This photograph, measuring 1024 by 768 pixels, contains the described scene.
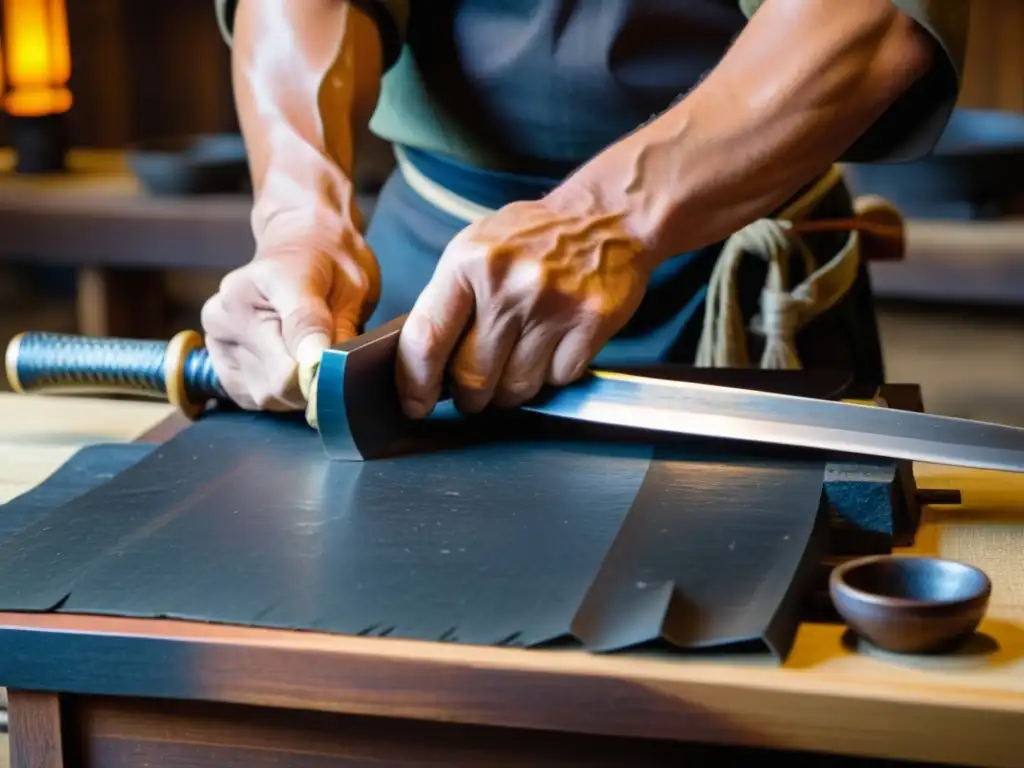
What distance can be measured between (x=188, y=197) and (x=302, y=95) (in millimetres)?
1170

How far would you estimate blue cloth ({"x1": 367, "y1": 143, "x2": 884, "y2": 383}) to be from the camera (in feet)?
3.32

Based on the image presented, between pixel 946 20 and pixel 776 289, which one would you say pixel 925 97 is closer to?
pixel 946 20

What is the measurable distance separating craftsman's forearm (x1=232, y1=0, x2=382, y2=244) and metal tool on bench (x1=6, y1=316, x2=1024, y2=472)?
18cm

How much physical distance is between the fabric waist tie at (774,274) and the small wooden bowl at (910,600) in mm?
418

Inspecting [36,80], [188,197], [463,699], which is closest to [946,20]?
[463,699]

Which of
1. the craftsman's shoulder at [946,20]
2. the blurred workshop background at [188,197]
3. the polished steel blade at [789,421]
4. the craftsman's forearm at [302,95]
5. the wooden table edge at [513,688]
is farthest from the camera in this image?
the blurred workshop background at [188,197]

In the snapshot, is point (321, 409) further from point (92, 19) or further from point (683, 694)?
point (92, 19)

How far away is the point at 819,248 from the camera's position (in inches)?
43.4

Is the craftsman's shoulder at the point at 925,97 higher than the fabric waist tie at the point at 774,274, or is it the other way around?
the craftsman's shoulder at the point at 925,97

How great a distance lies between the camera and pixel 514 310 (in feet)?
2.53

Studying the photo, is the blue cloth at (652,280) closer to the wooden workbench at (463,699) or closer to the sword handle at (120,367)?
the sword handle at (120,367)

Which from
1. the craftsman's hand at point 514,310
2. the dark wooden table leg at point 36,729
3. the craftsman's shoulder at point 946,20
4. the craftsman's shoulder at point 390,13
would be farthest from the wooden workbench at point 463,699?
the craftsman's shoulder at point 390,13

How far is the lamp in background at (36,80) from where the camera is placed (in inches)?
87.0

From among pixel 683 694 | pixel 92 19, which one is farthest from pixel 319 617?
pixel 92 19
